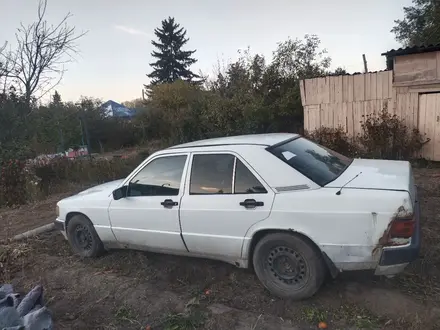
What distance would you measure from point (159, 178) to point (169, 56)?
36.9 meters

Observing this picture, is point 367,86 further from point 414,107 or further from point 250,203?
point 250,203

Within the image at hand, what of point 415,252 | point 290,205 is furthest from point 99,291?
point 415,252

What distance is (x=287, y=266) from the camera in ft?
10.4

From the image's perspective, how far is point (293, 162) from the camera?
3291mm

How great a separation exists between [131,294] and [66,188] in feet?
22.5

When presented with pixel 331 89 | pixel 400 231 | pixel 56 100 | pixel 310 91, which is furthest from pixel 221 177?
pixel 56 100

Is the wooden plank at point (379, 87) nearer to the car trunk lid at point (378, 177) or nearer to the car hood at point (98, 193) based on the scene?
the car trunk lid at point (378, 177)

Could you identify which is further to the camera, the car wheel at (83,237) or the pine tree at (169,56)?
the pine tree at (169,56)

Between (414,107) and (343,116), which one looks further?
(343,116)

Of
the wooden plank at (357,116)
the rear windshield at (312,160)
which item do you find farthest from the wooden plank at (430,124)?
the rear windshield at (312,160)

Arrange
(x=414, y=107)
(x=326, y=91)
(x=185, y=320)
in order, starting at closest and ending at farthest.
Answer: (x=185, y=320) < (x=414, y=107) < (x=326, y=91)

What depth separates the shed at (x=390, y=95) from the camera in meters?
8.76

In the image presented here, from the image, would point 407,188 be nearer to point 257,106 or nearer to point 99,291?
point 99,291

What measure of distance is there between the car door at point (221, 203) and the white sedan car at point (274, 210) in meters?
0.01
